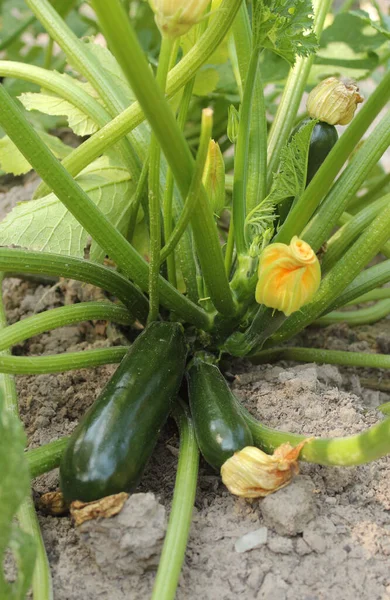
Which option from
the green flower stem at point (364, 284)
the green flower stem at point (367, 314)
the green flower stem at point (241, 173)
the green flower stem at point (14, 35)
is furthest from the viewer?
the green flower stem at point (14, 35)

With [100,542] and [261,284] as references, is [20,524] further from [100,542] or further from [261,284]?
[261,284]

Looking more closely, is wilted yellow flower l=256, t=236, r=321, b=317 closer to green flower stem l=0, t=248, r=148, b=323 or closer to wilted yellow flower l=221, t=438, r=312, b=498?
wilted yellow flower l=221, t=438, r=312, b=498

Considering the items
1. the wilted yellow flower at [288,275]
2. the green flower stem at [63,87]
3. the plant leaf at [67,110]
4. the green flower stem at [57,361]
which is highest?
the green flower stem at [63,87]

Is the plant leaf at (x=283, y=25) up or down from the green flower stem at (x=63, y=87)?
up

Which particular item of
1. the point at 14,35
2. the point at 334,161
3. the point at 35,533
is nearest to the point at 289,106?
the point at 334,161

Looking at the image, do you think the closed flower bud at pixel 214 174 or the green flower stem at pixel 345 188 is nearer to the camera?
the closed flower bud at pixel 214 174

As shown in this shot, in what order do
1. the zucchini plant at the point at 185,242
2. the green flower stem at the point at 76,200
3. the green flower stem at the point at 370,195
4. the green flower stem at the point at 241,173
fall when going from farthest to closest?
the green flower stem at the point at 370,195
the green flower stem at the point at 241,173
the green flower stem at the point at 76,200
the zucchini plant at the point at 185,242

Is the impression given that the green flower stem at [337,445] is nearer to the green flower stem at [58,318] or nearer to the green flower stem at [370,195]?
the green flower stem at [58,318]

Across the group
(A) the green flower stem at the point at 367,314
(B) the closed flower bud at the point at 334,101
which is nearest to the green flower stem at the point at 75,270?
(B) the closed flower bud at the point at 334,101
